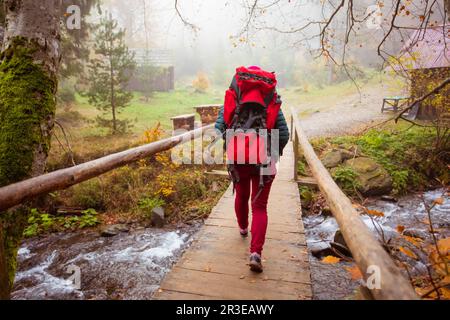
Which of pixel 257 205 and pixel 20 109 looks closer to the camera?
pixel 20 109

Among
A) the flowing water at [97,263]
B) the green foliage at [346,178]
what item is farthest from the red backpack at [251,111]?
the green foliage at [346,178]

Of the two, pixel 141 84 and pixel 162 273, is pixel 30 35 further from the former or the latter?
pixel 141 84

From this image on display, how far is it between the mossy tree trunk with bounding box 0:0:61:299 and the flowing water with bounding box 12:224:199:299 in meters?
2.52

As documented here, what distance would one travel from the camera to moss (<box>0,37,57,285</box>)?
2.64 meters

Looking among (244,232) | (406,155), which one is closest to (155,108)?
(406,155)

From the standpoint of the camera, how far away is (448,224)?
6855mm

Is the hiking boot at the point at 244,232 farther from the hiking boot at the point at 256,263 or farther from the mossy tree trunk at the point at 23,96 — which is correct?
the mossy tree trunk at the point at 23,96

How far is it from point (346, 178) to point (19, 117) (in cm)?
771

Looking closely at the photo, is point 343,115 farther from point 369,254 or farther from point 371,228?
point 369,254

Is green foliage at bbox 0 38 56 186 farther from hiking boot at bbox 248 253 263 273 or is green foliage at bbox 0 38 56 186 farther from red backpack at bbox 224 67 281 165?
hiking boot at bbox 248 253 263 273

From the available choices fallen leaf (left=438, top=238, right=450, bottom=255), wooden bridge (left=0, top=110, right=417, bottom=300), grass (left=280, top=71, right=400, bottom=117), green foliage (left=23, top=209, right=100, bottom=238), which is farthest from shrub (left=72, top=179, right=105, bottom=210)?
grass (left=280, top=71, right=400, bottom=117)

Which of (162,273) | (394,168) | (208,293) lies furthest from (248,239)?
(394,168)

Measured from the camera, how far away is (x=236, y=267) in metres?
3.04

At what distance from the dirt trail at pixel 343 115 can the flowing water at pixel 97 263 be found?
9.25 metres
